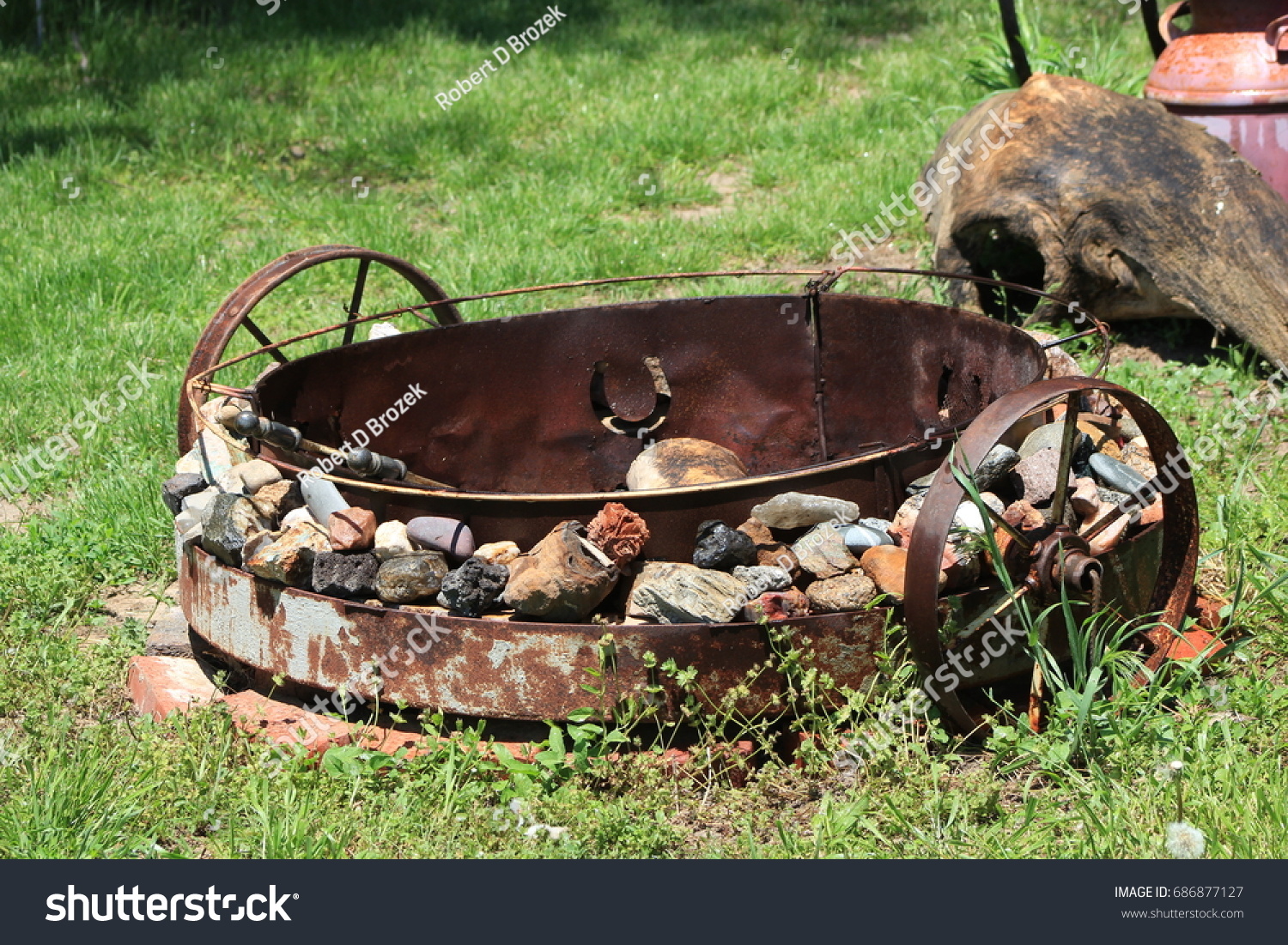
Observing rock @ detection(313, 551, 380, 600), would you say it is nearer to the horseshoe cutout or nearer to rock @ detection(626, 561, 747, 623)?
rock @ detection(626, 561, 747, 623)

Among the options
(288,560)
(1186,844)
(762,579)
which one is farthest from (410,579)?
(1186,844)

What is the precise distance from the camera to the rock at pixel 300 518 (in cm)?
279

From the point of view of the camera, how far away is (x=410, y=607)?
2598 mm

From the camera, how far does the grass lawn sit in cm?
238

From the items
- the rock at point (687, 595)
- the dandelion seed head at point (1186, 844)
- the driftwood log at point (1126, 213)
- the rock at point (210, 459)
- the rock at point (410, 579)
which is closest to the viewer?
the dandelion seed head at point (1186, 844)

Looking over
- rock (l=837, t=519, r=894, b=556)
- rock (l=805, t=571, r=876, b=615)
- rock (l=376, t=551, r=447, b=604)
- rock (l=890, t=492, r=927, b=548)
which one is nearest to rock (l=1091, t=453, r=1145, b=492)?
rock (l=890, t=492, r=927, b=548)

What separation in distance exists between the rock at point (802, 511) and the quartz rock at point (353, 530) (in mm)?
809

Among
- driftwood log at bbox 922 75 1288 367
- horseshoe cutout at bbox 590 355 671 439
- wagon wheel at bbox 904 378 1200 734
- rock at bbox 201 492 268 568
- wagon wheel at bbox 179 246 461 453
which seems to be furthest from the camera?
driftwood log at bbox 922 75 1288 367

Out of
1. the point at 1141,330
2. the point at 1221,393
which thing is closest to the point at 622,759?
the point at 1221,393

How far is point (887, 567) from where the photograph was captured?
258 centimetres

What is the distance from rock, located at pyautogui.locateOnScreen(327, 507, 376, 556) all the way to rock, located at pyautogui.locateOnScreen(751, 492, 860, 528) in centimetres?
81

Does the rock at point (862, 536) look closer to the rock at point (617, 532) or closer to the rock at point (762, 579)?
the rock at point (762, 579)

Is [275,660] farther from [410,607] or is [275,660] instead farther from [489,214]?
[489,214]

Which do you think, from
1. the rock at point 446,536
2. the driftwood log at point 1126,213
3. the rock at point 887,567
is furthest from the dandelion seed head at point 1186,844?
the driftwood log at point 1126,213
